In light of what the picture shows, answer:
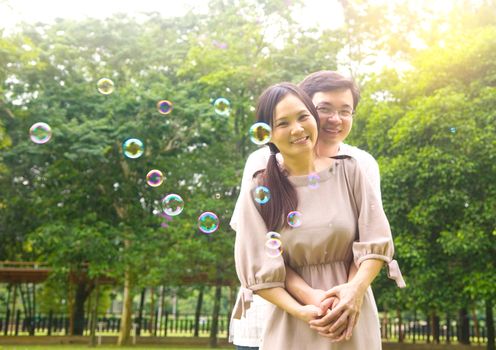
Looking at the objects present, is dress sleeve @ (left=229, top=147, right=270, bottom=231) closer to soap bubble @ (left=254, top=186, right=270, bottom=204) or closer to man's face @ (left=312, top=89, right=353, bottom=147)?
soap bubble @ (left=254, top=186, right=270, bottom=204)

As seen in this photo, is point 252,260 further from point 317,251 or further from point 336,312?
point 336,312

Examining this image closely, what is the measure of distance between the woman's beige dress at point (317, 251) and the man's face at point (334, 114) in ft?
1.54

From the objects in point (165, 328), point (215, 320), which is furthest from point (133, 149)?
point (165, 328)

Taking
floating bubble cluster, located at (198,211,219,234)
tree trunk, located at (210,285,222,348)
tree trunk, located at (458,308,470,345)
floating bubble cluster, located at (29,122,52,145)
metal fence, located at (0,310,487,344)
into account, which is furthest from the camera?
metal fence, located at (0,310,487,344)

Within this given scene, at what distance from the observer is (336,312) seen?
2.06 m

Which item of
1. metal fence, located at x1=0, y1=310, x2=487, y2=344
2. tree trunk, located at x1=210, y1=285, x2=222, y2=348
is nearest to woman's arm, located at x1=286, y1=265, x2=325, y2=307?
tree trunk, located at x1=210, y1=285, x2=222, y2=348

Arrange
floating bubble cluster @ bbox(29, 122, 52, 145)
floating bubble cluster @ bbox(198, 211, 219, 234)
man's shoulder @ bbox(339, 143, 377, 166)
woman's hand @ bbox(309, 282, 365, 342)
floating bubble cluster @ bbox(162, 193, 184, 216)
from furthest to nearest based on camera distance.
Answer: floating bubble cluster @ bbox(29, 122, 52, 145) < floating bubble cluster @ bbox(162, 193, 184, 216) < floating bubble cluster @ bbox(198, 211, 219, 234) < man's shoulder @ bbox(339, 143, 377, 166) < woman's hand @ bbox(309, 282, 365, 342)

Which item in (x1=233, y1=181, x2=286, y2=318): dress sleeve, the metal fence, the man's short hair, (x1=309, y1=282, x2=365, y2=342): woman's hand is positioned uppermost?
the man's short hair

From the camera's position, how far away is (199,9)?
896 inches

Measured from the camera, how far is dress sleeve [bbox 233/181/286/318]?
86.8 inches

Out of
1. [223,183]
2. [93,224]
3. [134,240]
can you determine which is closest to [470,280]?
[223,183]

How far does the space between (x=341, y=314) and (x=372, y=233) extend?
0.32m

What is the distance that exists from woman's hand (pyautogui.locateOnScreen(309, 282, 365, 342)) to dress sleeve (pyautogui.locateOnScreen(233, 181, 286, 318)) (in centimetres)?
20

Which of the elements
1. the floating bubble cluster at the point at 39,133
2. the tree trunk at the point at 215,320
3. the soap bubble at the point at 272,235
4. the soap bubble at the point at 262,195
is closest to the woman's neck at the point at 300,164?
the soap bubble at the point at 262,195
